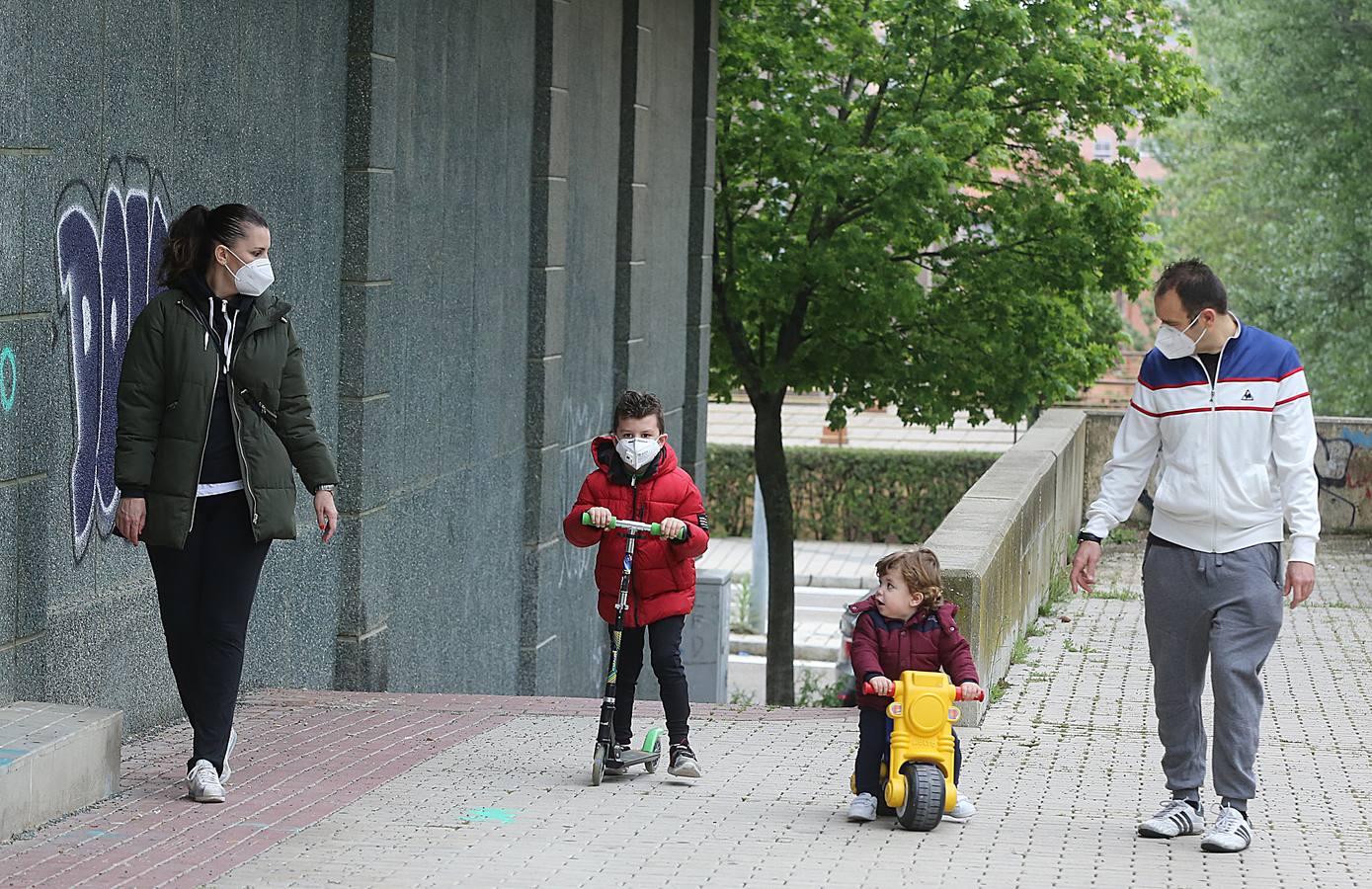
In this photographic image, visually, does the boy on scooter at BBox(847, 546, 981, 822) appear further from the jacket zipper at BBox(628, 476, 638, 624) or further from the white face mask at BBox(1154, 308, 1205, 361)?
the white face mask at BBox(1154, 308, 1205, 361)

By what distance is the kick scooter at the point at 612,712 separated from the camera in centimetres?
618

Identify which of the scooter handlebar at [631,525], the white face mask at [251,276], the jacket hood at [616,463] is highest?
the white face mask at [251,276]

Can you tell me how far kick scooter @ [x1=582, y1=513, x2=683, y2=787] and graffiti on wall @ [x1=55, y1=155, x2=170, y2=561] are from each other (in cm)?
188

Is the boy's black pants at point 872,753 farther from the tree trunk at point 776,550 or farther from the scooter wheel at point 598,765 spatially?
the tree trunk at point 776,550

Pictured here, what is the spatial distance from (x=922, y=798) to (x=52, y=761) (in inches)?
102

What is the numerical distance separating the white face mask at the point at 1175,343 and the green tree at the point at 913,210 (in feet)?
44.4

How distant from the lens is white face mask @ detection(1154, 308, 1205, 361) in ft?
18.2

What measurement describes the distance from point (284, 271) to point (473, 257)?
7.61ft

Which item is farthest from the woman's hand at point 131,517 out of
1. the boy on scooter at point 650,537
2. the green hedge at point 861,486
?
the green hedge at point 861,486

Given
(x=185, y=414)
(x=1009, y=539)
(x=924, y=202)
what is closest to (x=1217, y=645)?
(x=185, y=414)

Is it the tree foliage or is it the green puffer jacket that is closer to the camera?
the green puffer jacket

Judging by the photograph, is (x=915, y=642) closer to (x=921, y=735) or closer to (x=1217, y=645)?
(x=921, y=735)

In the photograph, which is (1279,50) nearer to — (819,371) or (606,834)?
(819,371)

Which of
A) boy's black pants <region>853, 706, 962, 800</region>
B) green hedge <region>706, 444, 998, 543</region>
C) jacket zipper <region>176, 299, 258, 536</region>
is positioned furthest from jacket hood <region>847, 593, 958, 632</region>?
green hedge <region>706, 444, 998, 543</region>
